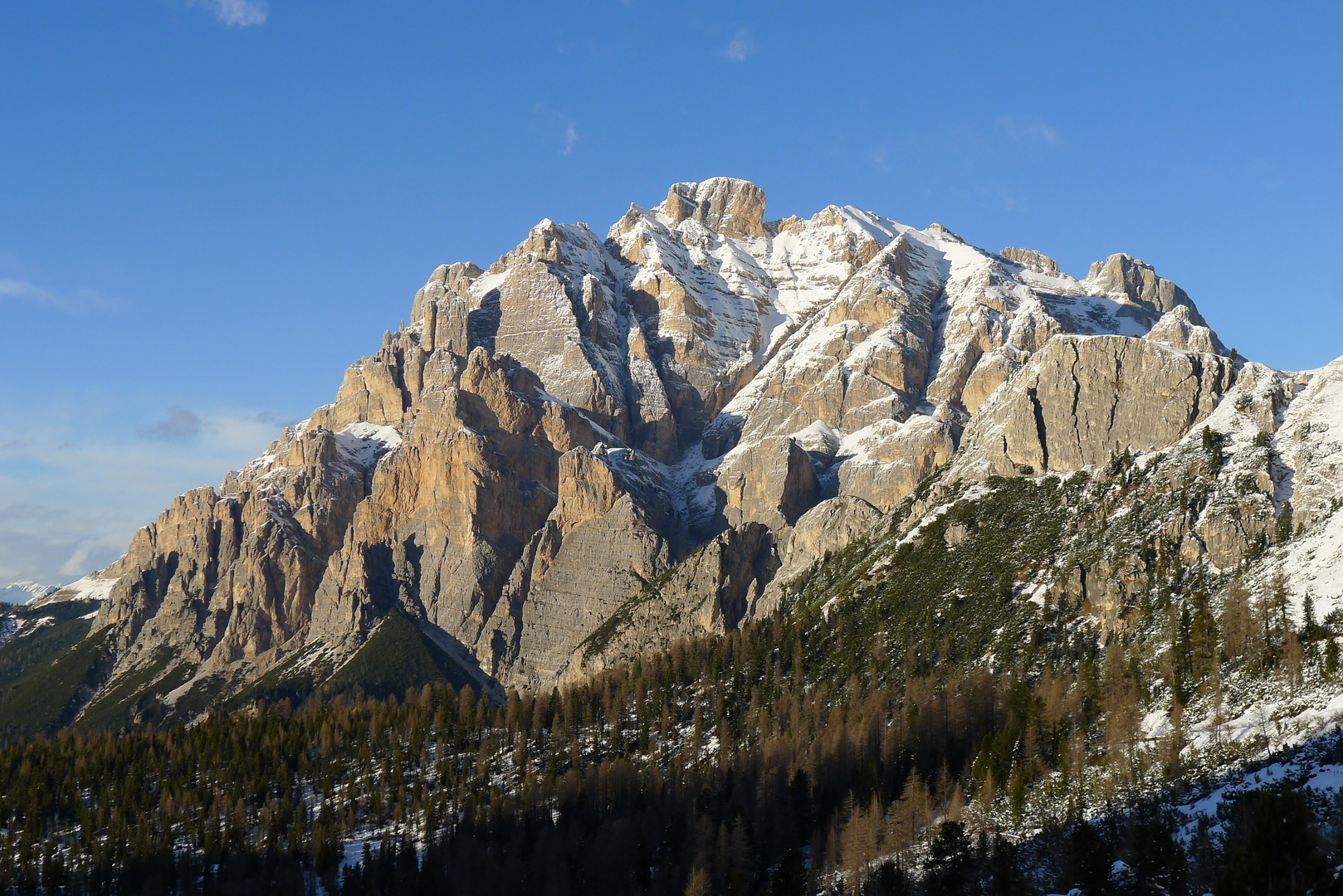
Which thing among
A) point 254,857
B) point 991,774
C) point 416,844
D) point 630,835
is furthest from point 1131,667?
point 254,857

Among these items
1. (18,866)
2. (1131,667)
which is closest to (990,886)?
(1131,667)

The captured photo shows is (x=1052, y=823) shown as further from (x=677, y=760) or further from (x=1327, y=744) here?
(x=677, y=760)

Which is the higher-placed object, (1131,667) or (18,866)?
(1131,667)

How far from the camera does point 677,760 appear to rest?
189 meters

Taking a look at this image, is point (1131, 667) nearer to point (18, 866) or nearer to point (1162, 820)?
point (1162, 820)

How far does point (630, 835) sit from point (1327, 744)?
274 feet

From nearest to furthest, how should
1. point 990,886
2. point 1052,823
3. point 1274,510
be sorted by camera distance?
point 990,886, point 1052,823, point 1274,510

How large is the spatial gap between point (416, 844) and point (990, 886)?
102 metres

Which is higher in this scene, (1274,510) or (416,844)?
(1274,510)

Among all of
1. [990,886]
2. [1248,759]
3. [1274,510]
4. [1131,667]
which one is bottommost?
[990,886]

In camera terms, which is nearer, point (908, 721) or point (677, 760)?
point (908, 721)

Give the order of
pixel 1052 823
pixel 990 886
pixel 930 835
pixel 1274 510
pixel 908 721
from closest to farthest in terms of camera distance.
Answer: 1. pixel 990 886
2. pixel 1052 823
3. pixel 930 835
4. pixel 908 721
5. pixel 1274 510

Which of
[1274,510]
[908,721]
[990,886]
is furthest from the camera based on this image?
[1274,510]

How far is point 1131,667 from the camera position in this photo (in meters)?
152
